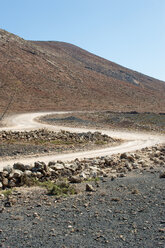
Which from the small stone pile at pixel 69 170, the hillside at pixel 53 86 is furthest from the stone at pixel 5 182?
the hillside at pixel 53 86

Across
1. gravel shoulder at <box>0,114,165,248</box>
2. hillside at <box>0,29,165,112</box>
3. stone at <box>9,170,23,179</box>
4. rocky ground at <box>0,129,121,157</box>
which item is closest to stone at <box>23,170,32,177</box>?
stone at <box>9,170,23,179</box>

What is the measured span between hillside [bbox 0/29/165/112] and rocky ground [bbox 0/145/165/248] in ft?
125

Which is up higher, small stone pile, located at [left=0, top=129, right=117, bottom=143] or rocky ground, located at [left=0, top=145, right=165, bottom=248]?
small stone pile, located at [left=0, top=129, right=117, bottom=143]

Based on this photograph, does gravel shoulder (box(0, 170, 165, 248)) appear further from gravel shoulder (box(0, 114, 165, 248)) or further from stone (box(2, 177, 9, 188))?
stone (box(2, 177, 9, 188))

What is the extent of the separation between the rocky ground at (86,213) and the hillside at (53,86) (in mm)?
38215

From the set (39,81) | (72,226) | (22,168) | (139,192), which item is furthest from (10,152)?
(39,81)

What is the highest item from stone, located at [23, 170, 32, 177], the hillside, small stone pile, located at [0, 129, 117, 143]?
the hillside

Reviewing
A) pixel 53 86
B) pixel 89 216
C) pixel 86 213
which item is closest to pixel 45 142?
pixel 86 213

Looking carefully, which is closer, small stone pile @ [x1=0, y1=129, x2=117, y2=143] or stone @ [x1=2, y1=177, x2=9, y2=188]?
stone @ [x1=2, y1=177, x2=9, y2=188]

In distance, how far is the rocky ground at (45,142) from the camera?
15031mm

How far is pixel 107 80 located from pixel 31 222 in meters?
84.6

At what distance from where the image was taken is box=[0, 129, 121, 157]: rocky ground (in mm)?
15031

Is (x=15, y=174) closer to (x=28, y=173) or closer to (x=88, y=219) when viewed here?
(x=28, y=173)

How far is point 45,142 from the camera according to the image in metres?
17.9
